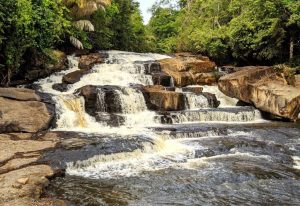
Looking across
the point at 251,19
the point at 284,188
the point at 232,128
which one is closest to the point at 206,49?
the point at 251,19

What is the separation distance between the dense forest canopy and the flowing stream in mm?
3079

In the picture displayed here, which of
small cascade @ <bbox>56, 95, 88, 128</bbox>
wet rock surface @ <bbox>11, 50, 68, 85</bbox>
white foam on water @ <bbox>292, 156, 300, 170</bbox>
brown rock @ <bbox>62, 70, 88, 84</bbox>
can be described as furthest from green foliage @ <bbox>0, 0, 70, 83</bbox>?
white foam on water @ <bbox>292, 156, 300, 170</bbox>

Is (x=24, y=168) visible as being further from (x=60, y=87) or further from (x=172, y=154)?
(x=60, y=87)

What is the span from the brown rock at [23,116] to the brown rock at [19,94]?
0.96 feet

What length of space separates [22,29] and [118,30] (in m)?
15.2

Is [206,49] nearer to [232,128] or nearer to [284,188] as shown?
[232,128]

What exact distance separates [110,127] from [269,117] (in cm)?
887

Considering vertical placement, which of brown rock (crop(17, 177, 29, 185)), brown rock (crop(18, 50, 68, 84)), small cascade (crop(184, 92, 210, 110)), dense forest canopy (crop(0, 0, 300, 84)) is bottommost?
brown rock (crop(17, 177, 29, 185))

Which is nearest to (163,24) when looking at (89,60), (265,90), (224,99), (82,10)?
(82,10)

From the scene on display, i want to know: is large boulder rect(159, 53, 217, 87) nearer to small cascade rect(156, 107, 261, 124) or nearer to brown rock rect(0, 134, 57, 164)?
small cascade rect(156, 107, 261, 124)

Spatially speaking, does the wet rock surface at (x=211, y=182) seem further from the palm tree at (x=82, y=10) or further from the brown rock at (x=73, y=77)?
the palm tree at (x=82, y=10)

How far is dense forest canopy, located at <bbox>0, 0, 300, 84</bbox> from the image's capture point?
16.9 meters

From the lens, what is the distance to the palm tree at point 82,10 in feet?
81.3

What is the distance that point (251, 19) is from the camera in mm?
27906
